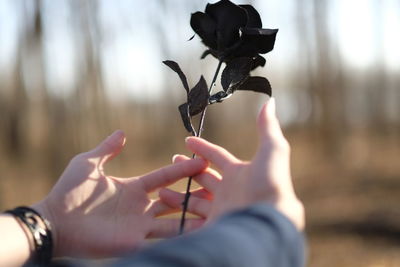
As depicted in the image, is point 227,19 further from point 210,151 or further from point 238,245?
point 238,245

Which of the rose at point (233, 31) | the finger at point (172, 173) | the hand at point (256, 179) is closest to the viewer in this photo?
the hand at point (256, 179)

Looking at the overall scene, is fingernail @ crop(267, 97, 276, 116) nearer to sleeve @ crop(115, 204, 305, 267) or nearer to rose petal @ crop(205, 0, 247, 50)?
rose petal @ crop(205, 0, 247, 50)

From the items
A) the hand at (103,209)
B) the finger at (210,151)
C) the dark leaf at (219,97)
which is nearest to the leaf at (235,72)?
the dark leaf at (219,97)

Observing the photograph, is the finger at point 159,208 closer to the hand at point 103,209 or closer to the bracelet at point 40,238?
the hand at point 103,209

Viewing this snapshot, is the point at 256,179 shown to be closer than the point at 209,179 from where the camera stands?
Yes

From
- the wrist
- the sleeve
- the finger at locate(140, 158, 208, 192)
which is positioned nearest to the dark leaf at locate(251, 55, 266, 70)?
the finger at locate(140, 158, 208, 192)

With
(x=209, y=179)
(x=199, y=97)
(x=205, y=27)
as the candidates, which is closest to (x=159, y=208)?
(x=209, y=179)

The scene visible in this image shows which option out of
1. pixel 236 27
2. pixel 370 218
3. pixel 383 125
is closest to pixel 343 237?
pixel 370 218
